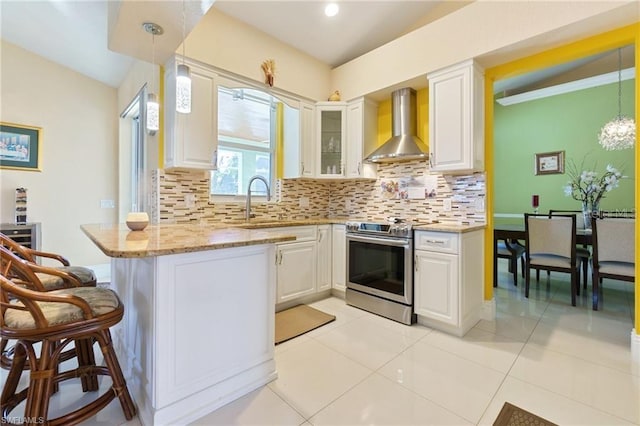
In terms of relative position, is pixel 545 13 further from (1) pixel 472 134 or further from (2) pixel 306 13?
(2) pixel 306 13

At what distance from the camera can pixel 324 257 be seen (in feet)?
10.9

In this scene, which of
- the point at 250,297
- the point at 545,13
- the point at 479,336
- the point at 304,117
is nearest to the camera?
the point at 250,297

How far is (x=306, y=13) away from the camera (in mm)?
3055

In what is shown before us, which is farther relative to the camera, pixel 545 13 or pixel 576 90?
pixel 576 90

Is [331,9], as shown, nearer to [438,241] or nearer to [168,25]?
[168,25]

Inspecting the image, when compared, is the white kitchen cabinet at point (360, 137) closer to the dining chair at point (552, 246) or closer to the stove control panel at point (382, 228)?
the stove control panel at point (382, 228)

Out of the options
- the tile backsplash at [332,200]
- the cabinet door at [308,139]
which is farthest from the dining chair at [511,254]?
the cabinet door at [308,139]

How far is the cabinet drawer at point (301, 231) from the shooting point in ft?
9.69

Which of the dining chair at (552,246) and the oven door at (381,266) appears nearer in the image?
the oven door at (381,266)

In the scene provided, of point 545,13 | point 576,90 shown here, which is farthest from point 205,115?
point 576,90

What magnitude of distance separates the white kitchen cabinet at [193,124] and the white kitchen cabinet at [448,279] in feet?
6.82

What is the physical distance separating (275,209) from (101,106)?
10.8ft

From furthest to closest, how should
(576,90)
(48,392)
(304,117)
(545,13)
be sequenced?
1. (576,90)
2. (304,117)
3. (545,13)
4. (48,392)

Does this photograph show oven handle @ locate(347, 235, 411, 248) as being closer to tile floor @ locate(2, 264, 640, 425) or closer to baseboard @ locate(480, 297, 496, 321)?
tile floor @ locate(2, 264, 640, 425)
